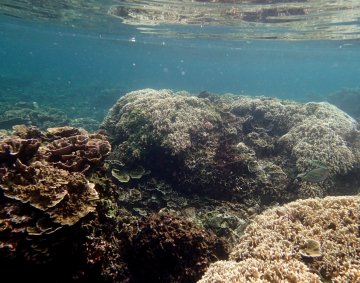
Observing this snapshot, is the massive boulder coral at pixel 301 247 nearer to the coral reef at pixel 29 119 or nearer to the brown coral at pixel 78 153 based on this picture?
the brown coral at pixel 78 153

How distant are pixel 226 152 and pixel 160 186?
8.51ft

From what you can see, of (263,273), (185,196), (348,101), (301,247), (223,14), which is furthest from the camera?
(348,101)

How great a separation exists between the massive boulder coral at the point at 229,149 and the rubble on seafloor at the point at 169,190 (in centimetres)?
4

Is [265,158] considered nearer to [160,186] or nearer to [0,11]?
[160,186]

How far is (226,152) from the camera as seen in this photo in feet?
34.4

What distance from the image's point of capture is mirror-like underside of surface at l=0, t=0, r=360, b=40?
2164 centimetres

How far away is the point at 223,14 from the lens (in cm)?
2486

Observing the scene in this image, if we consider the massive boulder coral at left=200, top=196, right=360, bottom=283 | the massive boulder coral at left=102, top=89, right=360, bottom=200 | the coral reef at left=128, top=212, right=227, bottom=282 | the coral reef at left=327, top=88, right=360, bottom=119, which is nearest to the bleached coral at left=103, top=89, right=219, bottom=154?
the massive boulder coral at left=102, top=89, right=360, bottom=200

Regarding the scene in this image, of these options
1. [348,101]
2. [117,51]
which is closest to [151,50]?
[117,51]

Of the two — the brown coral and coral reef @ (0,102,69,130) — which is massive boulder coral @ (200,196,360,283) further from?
coral reef @ (0,102,69,130)

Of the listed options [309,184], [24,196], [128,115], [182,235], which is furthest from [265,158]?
[24,196]

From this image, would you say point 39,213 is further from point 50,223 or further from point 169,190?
point 169,190

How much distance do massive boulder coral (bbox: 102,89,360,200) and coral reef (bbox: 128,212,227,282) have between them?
3280mm

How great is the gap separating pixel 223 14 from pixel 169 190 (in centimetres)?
1973
